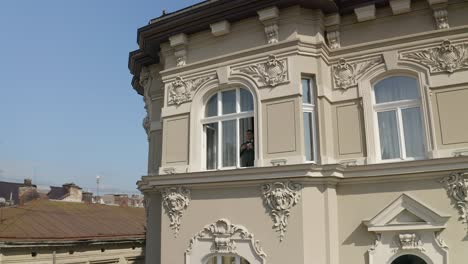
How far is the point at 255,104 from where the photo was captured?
8953 millimetres

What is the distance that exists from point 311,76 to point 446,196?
12.0 ft

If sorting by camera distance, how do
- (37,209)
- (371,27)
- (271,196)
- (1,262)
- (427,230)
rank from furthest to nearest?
1. (37,209)
2. (1,262)
3. (371,27)
4. (271,196)
5. (427,230)

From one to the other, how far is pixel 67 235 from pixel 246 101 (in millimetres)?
11952

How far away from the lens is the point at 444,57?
814cm

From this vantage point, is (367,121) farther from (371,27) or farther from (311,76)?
(371,27)

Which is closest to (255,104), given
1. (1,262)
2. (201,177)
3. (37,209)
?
(201,177)

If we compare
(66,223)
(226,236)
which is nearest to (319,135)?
(226,236)

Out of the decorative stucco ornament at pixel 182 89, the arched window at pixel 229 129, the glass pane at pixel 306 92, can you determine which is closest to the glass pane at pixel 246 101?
the arched window at pixel 229 129

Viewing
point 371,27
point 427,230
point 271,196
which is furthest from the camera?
point 371,27

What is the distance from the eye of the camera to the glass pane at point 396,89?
8.50 meters

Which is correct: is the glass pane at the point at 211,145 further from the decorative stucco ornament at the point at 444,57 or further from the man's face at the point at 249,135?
the decorative stucco ornament at the point at 444,57

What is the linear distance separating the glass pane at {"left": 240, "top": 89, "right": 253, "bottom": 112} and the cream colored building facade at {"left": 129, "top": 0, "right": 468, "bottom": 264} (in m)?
0.03

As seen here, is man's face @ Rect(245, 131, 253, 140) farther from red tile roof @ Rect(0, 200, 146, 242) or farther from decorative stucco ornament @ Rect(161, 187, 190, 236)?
red tile roof @ Rect(0, 200, 146, 242)

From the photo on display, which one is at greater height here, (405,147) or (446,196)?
(405,147)
